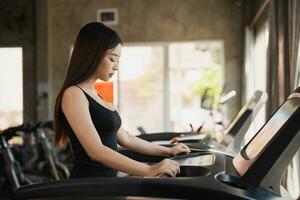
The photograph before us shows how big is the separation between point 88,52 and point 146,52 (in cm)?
507

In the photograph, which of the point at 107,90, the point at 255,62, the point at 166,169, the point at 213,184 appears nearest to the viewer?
the point at 213,184

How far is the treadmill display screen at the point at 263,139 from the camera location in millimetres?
1187

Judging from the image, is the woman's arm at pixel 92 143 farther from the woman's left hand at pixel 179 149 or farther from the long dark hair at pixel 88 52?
the woman's left hand at pixel 179 149

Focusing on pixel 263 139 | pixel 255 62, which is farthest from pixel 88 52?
pixel 255 62

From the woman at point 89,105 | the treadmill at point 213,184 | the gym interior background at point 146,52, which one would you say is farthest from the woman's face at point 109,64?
the gym interior background at point 146,52

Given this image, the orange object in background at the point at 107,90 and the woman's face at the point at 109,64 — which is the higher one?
the woman's face at the point at 109,64

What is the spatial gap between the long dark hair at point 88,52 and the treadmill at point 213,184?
42cm

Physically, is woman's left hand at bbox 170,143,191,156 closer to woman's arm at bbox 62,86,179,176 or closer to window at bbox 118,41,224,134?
woman's arm at bbox 62,86,179,176

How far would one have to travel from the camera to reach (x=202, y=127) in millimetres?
2568

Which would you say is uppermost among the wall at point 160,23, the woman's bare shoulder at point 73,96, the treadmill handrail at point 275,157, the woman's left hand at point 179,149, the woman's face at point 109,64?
the wall at point 160,23

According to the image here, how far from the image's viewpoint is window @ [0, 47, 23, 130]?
5.97 metres

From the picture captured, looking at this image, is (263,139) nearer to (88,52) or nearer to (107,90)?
(88,52)

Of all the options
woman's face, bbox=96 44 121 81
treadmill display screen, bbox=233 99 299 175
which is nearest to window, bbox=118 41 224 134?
woman's face, bbox=96 44 121 81

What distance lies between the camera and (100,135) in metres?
1.50
